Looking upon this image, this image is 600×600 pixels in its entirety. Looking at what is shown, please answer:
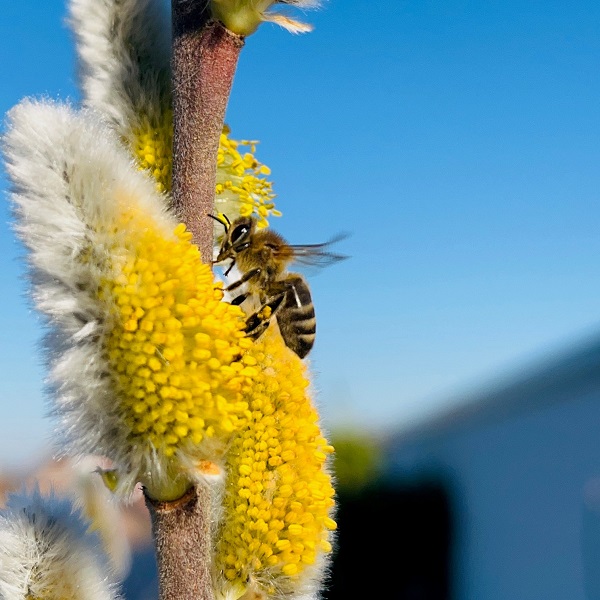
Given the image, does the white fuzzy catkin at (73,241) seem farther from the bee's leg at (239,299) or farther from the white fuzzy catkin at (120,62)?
the bee's leg at (239,299)

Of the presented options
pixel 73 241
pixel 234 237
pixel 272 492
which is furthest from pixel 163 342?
pixel 234 237

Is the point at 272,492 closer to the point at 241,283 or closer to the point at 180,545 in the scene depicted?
the point at 180,545

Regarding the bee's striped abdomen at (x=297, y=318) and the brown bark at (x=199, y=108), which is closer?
the brown bark at (x=199, y=108)

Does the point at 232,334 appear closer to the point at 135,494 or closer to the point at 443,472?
the point at 135,494

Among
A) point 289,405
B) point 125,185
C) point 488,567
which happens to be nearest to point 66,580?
point 289,405

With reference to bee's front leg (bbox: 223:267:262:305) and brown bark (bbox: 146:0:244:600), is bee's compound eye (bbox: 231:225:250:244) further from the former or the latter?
brown bark (bbox: 146:0:244:600)

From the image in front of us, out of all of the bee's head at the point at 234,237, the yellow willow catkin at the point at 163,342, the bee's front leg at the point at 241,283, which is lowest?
the yellow willow catkin at the point at 163,342

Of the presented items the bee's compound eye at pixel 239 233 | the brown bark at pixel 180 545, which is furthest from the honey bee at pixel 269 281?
the brown bark at pixel 180 545

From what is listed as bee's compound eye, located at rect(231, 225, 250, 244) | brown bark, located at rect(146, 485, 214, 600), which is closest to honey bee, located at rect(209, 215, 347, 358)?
bee's compound eye, located at rect(231, 225, 250, 244)
